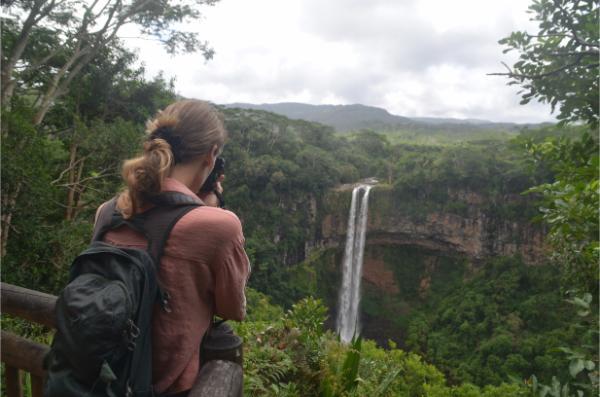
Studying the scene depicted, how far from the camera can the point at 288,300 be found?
84.2 ft

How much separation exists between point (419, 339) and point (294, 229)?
10.7 m

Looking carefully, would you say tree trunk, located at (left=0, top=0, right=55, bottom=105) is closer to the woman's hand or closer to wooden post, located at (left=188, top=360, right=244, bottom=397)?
the woman's hand

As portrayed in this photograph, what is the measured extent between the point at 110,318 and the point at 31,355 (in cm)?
64

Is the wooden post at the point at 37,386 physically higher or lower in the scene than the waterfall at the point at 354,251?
higher

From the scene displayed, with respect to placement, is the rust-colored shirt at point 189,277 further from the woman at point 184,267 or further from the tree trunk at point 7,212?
the tree trunk at point 7,212

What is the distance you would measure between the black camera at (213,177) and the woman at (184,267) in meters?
0.20

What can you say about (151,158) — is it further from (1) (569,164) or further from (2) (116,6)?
(2) (116,6)

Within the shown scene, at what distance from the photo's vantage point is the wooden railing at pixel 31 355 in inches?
41.6

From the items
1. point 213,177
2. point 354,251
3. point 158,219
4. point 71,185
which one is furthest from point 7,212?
point 354,251

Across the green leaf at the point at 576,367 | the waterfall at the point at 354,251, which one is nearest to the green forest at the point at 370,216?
the green leaf at the point at 576,367

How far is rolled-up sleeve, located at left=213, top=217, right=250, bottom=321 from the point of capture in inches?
40.5

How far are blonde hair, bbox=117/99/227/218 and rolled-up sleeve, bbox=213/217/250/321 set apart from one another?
22 centimetres

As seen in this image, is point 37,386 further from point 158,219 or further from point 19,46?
point 19,46

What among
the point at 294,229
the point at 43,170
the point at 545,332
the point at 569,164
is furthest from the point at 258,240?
the point at 569,164
